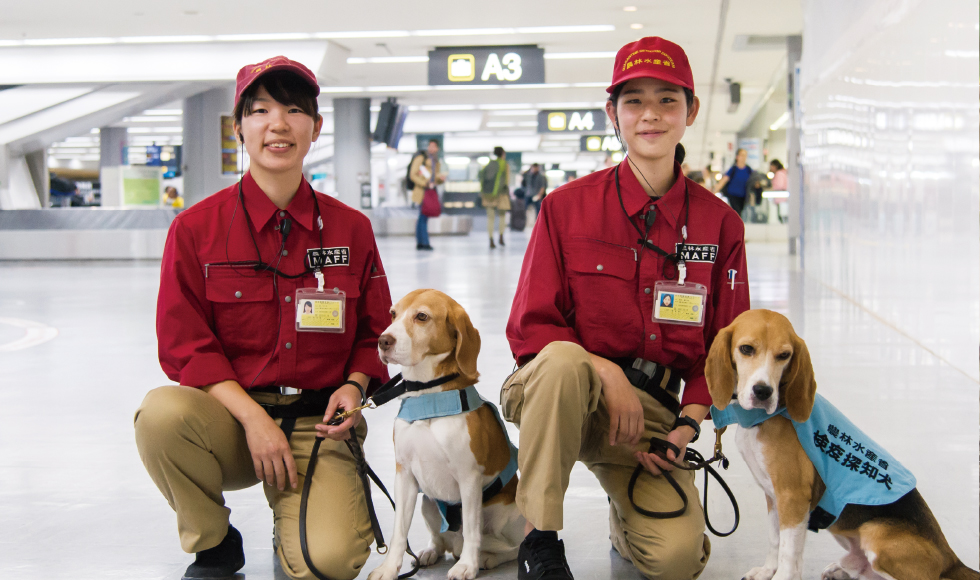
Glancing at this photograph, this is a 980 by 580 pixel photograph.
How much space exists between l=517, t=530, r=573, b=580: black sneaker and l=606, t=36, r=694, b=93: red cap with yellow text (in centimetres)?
125

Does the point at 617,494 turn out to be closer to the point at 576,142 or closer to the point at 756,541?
the point at 756,541

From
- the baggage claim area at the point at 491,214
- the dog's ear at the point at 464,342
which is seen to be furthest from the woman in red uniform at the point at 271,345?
the dog's ear at the point at 464,342

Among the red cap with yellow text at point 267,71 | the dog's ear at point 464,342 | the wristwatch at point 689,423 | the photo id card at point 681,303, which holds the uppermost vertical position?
the red cap with yellow text at point 267,71

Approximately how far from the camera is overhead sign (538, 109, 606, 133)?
24062mm

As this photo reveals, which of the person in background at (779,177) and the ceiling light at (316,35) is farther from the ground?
the ceiling light at (316,35)

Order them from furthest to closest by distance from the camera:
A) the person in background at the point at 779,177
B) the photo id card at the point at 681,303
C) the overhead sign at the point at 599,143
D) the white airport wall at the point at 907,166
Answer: the overhead sign at the point at 599,143 < the person in background at the point at 779,177 < the white airport wall at the point at 907,166 < the photo id card at the point at 681,303

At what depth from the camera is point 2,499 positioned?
9.70ft

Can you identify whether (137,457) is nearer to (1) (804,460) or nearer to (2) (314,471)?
(2) (314,471)

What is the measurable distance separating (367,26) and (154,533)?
12.0 m

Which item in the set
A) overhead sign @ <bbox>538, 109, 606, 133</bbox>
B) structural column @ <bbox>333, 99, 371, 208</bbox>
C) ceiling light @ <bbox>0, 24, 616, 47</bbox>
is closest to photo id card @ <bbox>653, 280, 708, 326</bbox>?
ceiling light @ <bbox>0, 24, 616, 47</bbox>

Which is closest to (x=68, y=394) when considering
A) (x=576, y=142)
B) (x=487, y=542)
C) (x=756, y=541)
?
(x=487, y=542)

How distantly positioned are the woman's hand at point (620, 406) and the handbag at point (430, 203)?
49.7 ft

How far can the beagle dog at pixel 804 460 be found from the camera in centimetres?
186

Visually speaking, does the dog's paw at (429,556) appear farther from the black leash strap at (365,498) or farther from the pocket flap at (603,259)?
the pocket flap at (603,259)
